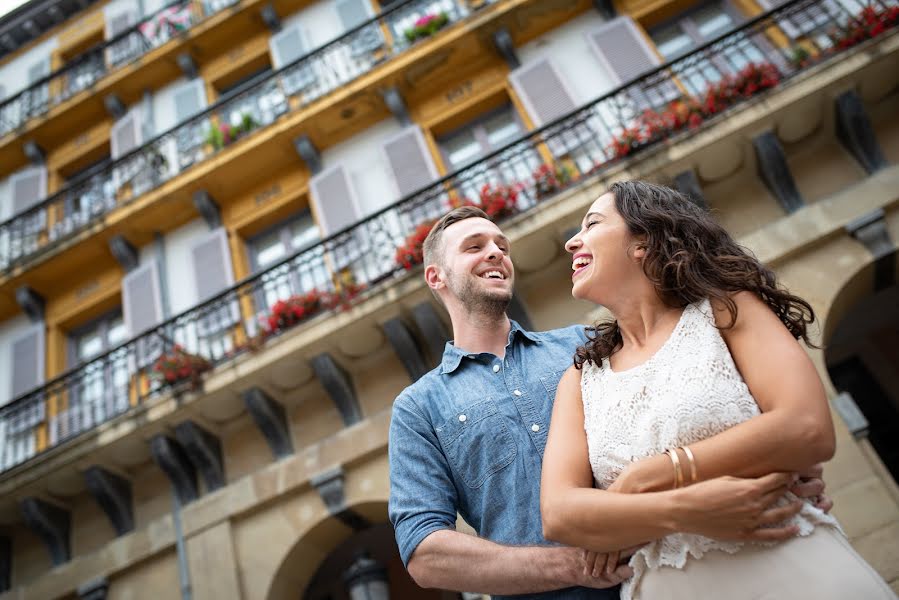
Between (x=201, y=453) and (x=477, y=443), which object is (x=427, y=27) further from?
(x=477, y=443)

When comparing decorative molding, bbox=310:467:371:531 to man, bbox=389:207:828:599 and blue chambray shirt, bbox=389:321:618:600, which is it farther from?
blue chambray shirt, bbox=389:321:618:600

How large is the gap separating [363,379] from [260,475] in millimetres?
1675

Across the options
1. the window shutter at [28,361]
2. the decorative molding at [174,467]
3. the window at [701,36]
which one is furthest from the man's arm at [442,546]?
the window shutter at [28,361]

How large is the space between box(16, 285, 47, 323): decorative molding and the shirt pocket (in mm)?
11180

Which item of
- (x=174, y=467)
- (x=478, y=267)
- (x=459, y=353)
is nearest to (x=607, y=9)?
(x=478, y=267)

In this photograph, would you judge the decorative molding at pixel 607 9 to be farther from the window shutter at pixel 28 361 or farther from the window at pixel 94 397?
the window shutter at pixel 28 361

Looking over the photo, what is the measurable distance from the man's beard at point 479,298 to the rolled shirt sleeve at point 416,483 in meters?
0.45

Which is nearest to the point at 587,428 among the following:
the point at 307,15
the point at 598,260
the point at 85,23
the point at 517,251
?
the point at 598,260

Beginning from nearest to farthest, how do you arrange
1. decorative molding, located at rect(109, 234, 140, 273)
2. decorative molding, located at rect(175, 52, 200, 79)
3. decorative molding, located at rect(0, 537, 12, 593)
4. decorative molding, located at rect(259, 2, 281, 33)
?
decorative molding, located at rect(0, 537, 12, 593)
decorative molding, located at rect(109, 234, 140, 273)
decorative molding, located at rect(259, 2, 281, 33)
decorative molding, located at rect(175, 52, 200, 79)

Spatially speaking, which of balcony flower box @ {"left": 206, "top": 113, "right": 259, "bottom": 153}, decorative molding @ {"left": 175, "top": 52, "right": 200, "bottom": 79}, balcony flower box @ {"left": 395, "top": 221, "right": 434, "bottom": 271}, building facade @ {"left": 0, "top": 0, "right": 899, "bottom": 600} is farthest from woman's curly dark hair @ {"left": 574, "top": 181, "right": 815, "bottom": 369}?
decorative molding @ {"left": 175, "top": 52, "right": 200, "bottom": 79}

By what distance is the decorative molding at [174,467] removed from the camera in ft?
25.4

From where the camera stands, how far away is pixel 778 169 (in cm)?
705

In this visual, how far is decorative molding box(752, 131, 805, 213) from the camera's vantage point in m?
7.02

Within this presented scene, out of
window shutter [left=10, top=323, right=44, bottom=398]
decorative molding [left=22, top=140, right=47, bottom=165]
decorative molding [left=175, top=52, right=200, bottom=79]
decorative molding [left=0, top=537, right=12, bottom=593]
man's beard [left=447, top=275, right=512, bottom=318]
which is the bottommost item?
man's beard [left=447, top=275, right=512, bottom=318]
